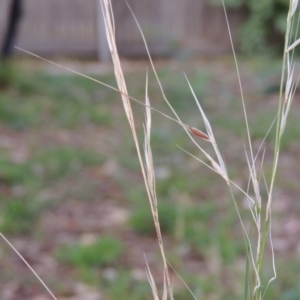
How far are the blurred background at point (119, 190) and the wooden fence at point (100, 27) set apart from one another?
10.7 feet

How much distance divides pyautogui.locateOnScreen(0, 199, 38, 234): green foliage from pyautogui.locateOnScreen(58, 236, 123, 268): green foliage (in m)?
0.35

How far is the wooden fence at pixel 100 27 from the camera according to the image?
524 inches

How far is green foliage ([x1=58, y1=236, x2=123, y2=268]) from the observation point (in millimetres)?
3541

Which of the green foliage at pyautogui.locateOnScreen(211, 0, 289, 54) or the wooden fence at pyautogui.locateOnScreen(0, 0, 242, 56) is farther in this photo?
the green foliage at pyautogui.locateOnScreen(211, 0, 289, 54)

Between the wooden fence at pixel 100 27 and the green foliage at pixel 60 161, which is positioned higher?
the green foliage at pixel 60 161

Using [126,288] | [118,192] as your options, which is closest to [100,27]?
[118,192]

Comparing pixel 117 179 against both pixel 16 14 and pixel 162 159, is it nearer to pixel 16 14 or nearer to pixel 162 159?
pixel 162 159

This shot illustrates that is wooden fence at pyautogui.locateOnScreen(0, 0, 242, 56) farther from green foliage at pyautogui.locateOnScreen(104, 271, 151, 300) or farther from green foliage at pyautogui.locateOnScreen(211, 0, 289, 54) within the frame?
green foliage at pyautogui.locateOnScreen(104, 271, 151, 300)

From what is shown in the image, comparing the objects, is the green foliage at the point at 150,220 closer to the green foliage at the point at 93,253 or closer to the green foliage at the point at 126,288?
the green foliage at the point at 93,253

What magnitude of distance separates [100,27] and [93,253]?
1023 cm

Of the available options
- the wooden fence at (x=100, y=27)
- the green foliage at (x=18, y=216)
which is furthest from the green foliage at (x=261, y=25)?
the green foliage at (x=18, y=216)

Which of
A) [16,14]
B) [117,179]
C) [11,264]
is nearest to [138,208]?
[117,179]

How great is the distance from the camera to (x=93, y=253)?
360 cm

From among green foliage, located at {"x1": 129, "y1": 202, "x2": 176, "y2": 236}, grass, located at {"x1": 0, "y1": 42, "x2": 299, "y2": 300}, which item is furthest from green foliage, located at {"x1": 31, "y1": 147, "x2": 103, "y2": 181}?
green foliage, located at {"x1": 129, "y1": 202, "x2": 176, "y2": 236}
